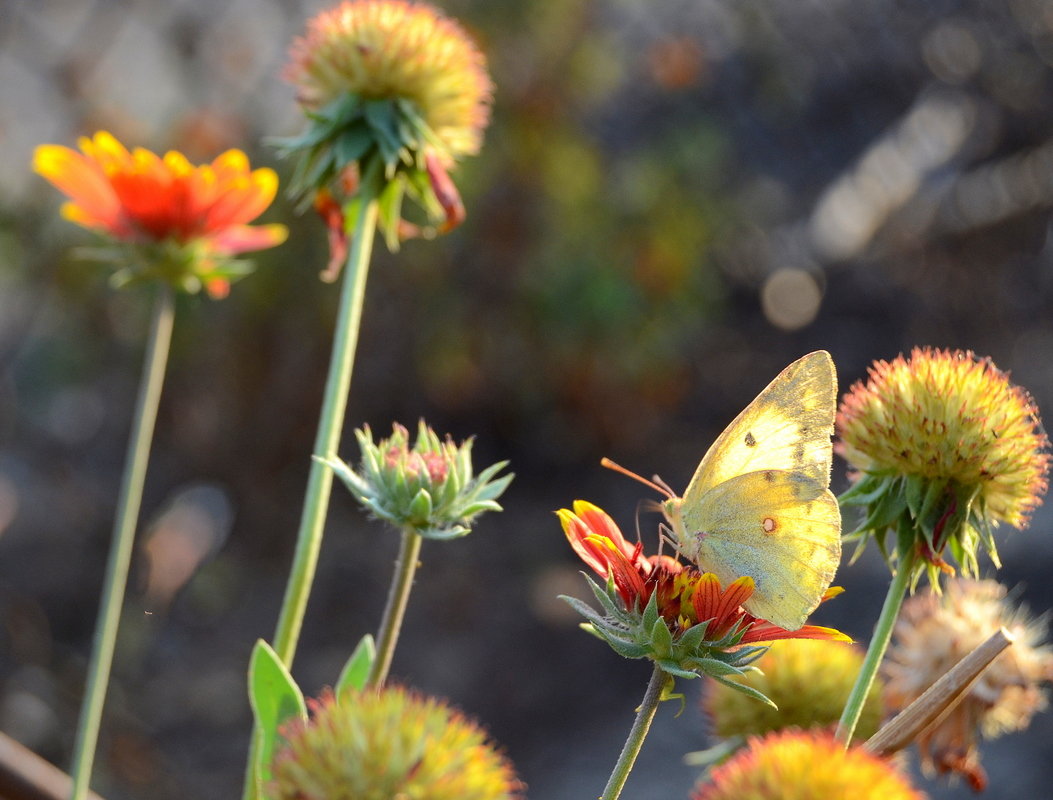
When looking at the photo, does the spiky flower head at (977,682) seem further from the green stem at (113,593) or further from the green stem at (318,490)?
the green stem at (113,593)

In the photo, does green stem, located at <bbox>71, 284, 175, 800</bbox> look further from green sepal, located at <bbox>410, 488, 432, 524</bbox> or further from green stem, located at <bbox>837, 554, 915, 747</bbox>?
green stem, located at <bbox>837, 554, 915, 747</bbox>

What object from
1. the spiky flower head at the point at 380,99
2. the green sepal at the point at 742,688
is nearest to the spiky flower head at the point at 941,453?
the green sepal at the point at 742,688

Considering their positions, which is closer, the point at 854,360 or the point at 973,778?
the point at 973,778

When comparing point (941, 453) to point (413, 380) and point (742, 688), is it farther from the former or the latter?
point (413, 380)

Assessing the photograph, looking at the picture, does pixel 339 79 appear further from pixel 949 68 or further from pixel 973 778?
pixel 949 68

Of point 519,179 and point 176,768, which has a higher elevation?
point 519,179

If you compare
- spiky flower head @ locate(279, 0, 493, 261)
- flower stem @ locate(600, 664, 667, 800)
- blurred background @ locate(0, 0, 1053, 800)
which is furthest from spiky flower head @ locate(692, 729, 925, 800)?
blurred background @ locate(0, 0, 1053, 800)

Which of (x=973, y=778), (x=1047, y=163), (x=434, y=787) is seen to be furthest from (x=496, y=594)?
(x=1047, y=163)
